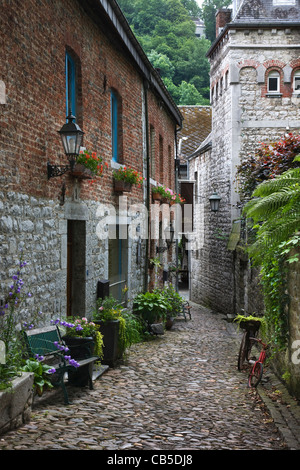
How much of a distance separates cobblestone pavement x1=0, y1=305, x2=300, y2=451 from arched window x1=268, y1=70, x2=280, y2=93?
402 inches

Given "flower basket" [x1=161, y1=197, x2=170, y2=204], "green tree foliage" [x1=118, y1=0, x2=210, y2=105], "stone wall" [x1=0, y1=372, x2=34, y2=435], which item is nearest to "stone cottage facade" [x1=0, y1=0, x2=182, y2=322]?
"stone wall" [x1=0, y1=372, x2=34, y2=435]

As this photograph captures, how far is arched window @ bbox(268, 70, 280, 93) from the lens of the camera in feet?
54.1

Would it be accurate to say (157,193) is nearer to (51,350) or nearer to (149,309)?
(149,309)

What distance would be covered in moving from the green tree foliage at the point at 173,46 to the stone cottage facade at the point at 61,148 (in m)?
23.1

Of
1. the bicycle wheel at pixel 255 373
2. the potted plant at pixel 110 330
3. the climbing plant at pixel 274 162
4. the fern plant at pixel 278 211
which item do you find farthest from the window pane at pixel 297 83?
the bicycle wheel at pixel 255 373

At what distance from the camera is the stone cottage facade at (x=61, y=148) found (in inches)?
224

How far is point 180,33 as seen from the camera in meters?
42.8

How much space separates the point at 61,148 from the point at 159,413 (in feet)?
11.5

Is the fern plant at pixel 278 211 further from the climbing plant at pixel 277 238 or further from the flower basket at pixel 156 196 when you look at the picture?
the flower basket at pixel 156 196

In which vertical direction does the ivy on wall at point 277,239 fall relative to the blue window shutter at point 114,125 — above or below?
below

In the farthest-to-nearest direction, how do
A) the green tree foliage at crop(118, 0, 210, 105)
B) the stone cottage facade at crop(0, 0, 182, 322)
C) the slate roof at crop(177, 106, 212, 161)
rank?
the green tree foliage at crop(118, 0, 210, 105) < the slate roof at crop(177, 106, 212, 161) < the stone cottage facade at crop(0, 0, 182, 322)

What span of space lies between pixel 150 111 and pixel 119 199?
416 cm

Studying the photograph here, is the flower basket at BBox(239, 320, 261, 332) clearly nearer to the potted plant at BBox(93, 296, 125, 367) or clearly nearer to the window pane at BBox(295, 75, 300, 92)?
the potted plant at BBox(93, 296, 125, 367)

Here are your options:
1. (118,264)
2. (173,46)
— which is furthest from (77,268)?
(173,46)
